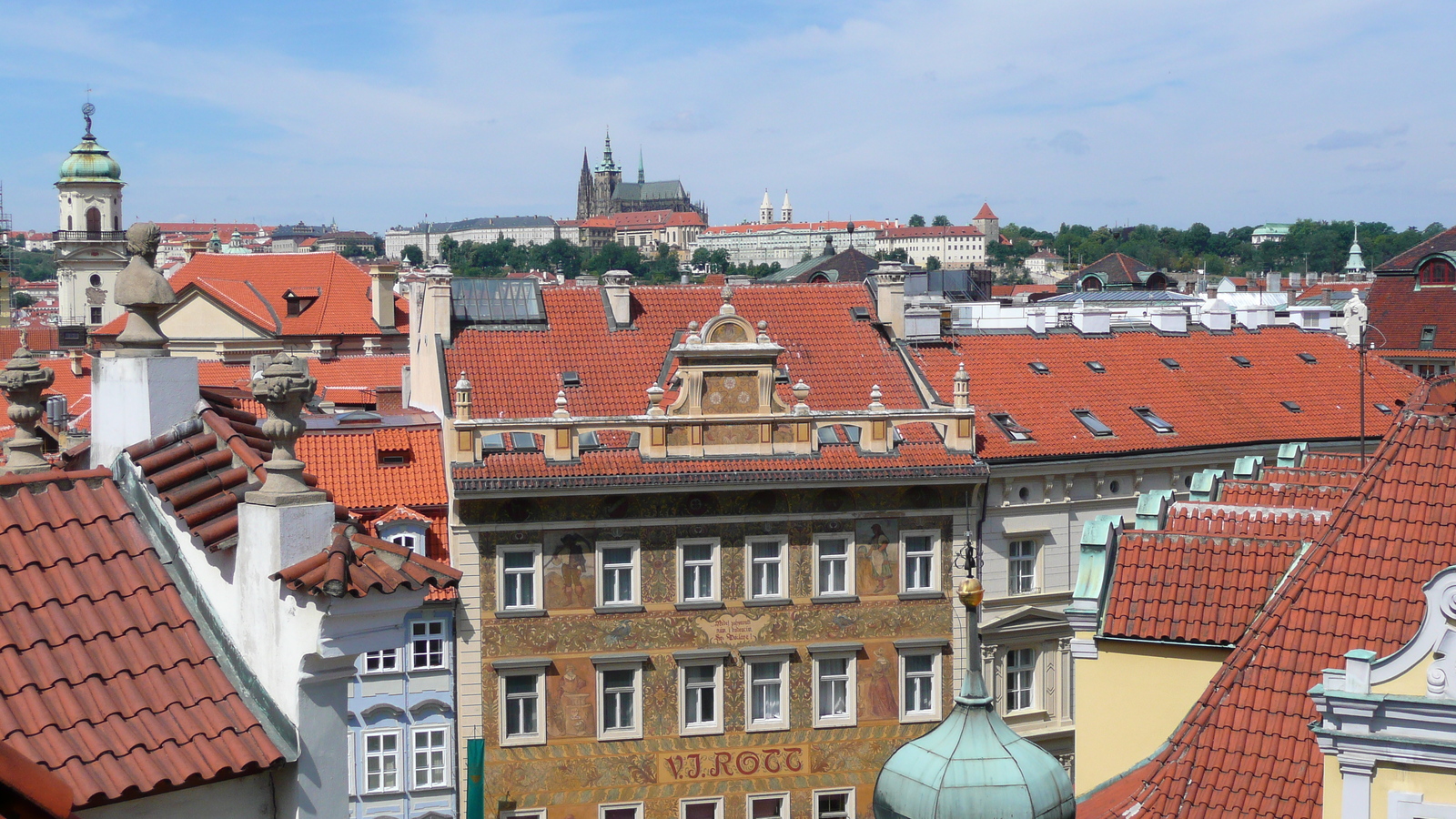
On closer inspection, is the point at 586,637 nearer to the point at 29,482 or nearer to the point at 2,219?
the point at 29,482

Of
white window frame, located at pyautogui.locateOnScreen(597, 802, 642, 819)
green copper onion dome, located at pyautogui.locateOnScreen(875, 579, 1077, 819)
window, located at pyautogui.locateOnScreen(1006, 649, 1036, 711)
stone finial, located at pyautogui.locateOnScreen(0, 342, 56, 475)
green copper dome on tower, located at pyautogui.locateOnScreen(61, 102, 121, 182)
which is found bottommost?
white window frame, located at pyautogui.locateOnScreen(597, 802, 642, 819)

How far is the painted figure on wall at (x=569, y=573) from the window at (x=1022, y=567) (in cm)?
866

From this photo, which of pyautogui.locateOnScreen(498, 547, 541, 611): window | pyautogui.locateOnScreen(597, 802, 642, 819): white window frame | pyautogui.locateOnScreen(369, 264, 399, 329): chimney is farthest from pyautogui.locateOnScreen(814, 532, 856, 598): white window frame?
pyautogui.locateOnScreen(369, 264, 399, 329): chimney

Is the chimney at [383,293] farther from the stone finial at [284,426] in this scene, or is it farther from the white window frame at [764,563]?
the stone finial at [284,426]

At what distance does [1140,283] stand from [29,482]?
72911mm

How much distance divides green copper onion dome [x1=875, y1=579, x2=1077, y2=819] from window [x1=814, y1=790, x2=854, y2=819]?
20.2 meters

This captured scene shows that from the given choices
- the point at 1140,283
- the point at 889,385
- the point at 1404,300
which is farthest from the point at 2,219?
the point at 889,385

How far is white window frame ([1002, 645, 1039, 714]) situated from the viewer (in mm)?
32688

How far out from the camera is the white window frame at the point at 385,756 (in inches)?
1160

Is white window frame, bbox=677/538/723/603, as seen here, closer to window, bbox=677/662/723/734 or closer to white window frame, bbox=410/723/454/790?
window, bbox=677/662/723/734

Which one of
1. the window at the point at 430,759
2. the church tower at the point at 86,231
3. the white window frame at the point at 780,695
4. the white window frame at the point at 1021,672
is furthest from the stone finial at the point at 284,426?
the church tower at the point at 86,231

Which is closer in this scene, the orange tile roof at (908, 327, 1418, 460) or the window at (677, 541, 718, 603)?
the window at (677, 541, 718, 603)

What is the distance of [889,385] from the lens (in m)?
34.1

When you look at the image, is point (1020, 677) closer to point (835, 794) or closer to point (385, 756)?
point (835, 794)
